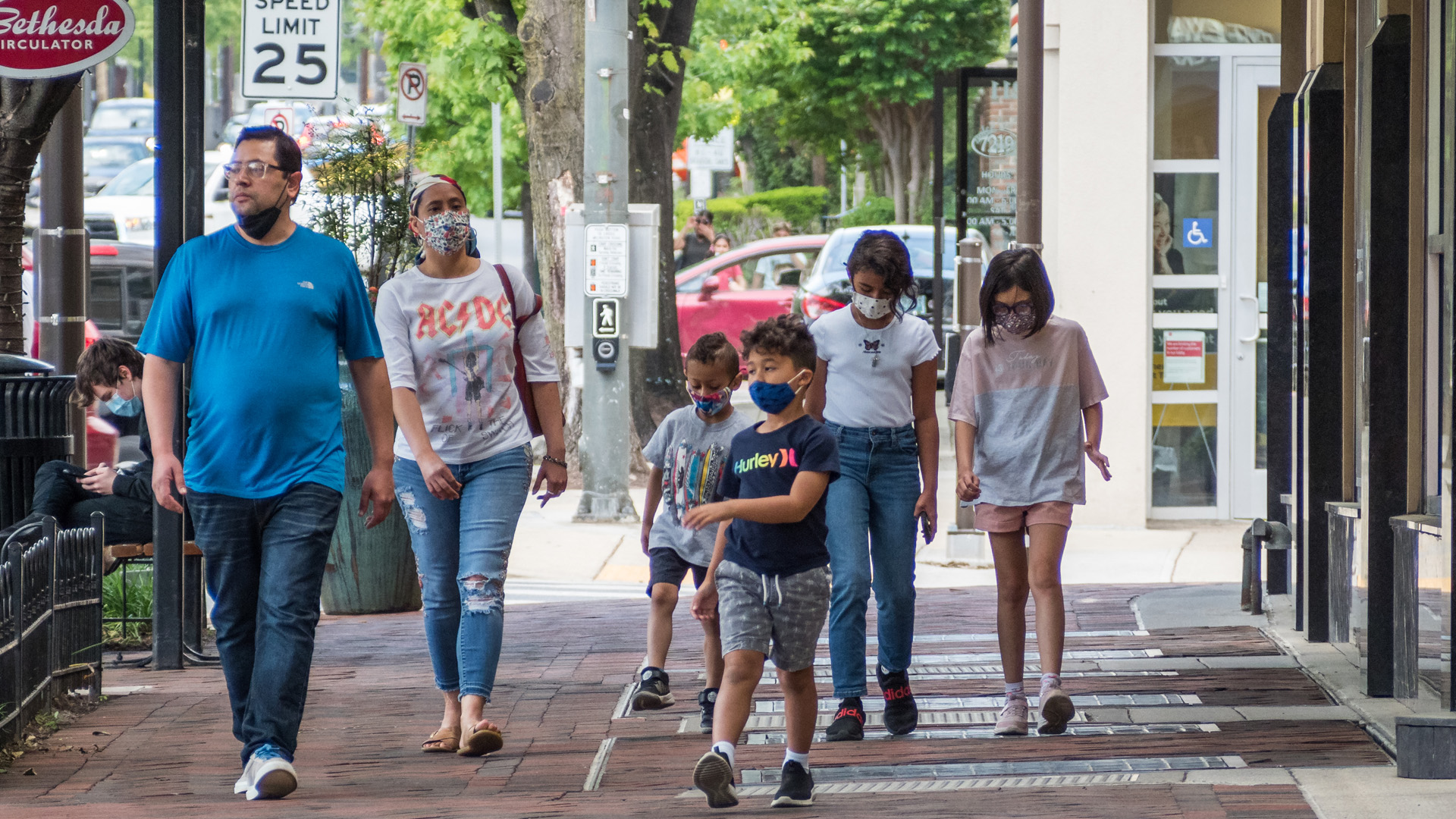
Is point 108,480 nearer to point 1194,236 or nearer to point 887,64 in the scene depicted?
point 1194,236

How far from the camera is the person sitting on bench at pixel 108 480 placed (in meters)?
7.79

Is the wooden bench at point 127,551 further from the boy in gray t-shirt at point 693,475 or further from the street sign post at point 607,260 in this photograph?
the street sign post at point 607,260

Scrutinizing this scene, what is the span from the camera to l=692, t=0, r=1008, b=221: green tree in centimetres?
3897

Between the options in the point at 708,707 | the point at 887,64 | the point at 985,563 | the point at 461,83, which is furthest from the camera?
the point at 887,64

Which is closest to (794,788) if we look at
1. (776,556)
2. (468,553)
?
(776,556)

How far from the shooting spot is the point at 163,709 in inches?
267

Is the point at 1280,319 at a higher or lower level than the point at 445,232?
lower

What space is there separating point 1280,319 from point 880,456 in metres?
3.52

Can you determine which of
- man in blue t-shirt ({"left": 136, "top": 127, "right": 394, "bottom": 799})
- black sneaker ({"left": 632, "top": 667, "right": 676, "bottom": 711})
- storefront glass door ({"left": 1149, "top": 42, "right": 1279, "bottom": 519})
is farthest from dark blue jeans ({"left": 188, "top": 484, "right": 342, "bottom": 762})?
storefront glass door ({"left": 1149, "top": 42, "right": 1279, "bottom": 519})

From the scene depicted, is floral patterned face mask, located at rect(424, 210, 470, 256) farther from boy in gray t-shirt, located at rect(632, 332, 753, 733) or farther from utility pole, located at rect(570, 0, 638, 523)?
utility pole, located at rect(570, 0, 638, 523)

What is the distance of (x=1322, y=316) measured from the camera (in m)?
7.93

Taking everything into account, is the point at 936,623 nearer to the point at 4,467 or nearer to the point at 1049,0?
the point at 4,467

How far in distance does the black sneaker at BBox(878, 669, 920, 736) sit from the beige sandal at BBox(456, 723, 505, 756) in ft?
4.17

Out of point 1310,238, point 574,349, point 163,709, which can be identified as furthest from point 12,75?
point 574,349
